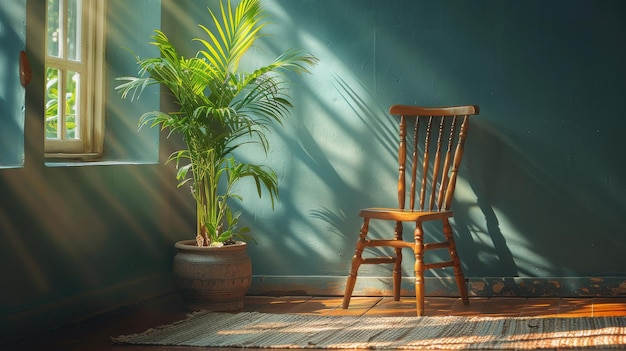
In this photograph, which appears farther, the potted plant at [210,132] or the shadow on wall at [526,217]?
the shadow on wall at [526,217]

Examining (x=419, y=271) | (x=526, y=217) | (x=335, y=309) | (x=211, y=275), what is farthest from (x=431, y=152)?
(x=211, y=275)

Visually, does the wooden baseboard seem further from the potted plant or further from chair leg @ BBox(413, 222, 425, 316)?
chair leg @ BBox(413, 222, 425, 316)

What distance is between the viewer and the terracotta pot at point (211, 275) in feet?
14.1

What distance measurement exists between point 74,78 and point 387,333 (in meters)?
1.95

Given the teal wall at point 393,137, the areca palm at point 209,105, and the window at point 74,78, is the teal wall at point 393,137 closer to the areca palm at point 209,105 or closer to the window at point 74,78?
the window at point 74,78

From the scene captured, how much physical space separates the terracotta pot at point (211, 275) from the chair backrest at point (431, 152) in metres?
0.91

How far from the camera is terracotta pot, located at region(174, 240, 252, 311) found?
14.1 ft

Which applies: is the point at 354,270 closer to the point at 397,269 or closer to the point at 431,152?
the point at 397,269

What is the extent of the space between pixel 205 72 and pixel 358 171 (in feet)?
3.38

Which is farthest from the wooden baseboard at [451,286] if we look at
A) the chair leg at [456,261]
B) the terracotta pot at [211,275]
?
the terracotta pot at [211,275]

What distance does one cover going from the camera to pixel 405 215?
13.8 ft

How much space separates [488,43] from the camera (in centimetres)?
469

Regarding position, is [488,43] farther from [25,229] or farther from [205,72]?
[25,229]

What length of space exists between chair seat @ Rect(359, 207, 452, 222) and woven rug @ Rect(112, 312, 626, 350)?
0.47m
